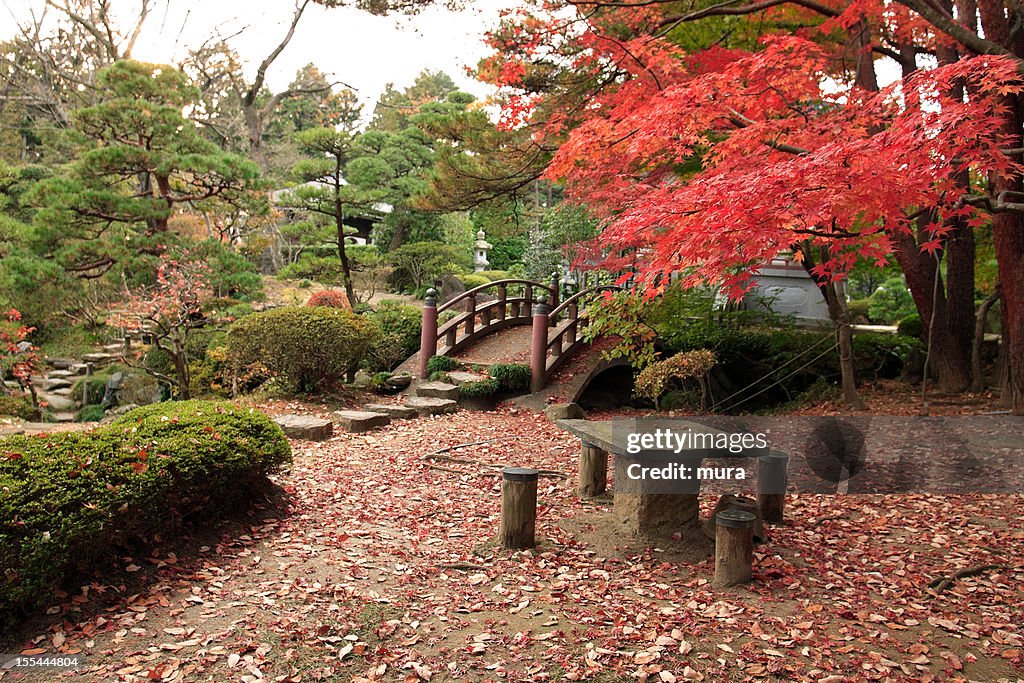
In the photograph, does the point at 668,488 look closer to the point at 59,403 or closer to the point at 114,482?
the point at 114,482

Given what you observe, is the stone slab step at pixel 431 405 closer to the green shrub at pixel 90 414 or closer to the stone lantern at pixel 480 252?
the green shrub at pixel 90 414

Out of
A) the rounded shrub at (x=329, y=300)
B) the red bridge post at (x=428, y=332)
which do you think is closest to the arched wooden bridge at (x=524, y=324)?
the red bridge post at (x=428, y=332)

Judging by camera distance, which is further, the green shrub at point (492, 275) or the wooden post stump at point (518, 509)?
the green shrub at point (492, 275)

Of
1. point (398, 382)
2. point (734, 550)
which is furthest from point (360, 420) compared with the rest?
point (734, 550)

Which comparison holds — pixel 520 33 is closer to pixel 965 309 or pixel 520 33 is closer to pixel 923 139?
pixel 923 139

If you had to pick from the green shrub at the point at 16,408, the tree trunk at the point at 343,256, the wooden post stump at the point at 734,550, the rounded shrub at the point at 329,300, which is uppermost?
the tree trunk at the point at 343,256

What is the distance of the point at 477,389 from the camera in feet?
32.0

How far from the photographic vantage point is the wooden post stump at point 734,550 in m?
4.11

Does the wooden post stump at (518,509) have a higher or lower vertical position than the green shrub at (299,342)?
lower

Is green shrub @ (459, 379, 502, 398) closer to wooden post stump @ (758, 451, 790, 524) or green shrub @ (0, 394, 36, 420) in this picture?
wooden post stump @ (758, 451, 790, 524)

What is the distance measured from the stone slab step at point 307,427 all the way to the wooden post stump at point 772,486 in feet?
14.4

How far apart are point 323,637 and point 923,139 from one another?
4948mm

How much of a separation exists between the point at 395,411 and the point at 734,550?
5356 millimetres

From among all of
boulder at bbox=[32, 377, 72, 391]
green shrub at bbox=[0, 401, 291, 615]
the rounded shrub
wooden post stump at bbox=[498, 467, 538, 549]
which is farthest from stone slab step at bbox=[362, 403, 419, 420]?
boulder at bbox=[32, 377, 72, 391]
